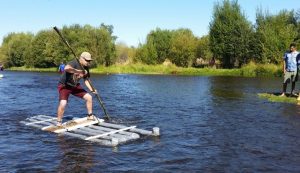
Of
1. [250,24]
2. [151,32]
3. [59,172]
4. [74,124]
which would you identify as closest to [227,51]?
[250,24]

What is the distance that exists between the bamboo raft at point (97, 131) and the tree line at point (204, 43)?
Result: 172 ft

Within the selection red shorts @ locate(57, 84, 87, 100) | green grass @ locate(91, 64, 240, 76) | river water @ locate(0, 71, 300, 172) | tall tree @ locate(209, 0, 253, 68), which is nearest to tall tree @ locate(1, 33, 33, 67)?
green grass @ locate(91, 64, 240, 76)

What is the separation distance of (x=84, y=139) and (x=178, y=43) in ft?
228

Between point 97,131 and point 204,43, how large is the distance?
68.7 metres

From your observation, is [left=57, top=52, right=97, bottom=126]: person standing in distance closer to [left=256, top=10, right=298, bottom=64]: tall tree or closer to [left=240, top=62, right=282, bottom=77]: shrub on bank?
[left=240, top=62, right=282, bottom=77]: shrub on bank

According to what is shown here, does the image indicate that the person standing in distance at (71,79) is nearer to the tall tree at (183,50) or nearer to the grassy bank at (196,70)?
the grassy bank at (196,70)

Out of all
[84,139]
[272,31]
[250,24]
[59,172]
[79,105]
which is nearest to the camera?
[59,172]

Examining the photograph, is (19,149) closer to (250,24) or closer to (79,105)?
(79,105)

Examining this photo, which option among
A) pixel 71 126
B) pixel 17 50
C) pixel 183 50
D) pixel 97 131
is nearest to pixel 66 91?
pixel 71 126

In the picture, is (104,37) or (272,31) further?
(104,37)

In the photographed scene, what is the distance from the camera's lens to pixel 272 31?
2501 inches

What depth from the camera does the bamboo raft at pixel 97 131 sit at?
12.1 m

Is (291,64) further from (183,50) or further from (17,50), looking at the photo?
(17,50)

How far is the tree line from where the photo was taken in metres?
65.2
